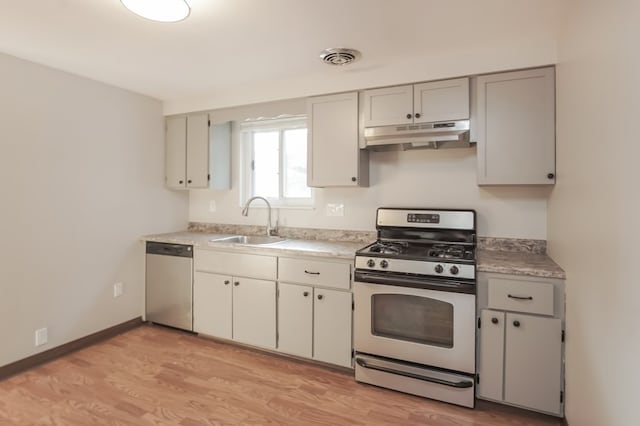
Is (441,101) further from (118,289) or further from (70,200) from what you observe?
(118,289)

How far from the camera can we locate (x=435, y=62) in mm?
2523

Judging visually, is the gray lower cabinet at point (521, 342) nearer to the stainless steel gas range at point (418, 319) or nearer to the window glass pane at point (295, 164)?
the stainless steel gas range at point (418, 319)

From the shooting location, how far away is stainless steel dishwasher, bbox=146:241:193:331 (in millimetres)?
3260

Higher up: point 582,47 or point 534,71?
point 534,71

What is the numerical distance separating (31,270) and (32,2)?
6.09 ft

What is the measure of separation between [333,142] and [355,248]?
2.91 ft

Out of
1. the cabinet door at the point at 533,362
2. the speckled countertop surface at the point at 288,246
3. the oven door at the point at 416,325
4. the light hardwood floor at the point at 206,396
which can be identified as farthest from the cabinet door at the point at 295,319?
the cabinet door at the point at 533,362

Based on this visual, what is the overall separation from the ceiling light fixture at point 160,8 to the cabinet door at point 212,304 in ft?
6.53

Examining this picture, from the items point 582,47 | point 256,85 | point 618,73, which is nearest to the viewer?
point 618,73

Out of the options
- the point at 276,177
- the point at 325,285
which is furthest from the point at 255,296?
the point at 276,177

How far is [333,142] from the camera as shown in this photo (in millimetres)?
2881

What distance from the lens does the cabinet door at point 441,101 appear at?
2443 millimetres

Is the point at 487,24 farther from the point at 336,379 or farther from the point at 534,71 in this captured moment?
the point at 336,379

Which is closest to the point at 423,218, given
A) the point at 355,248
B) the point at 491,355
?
the point at 355,248
